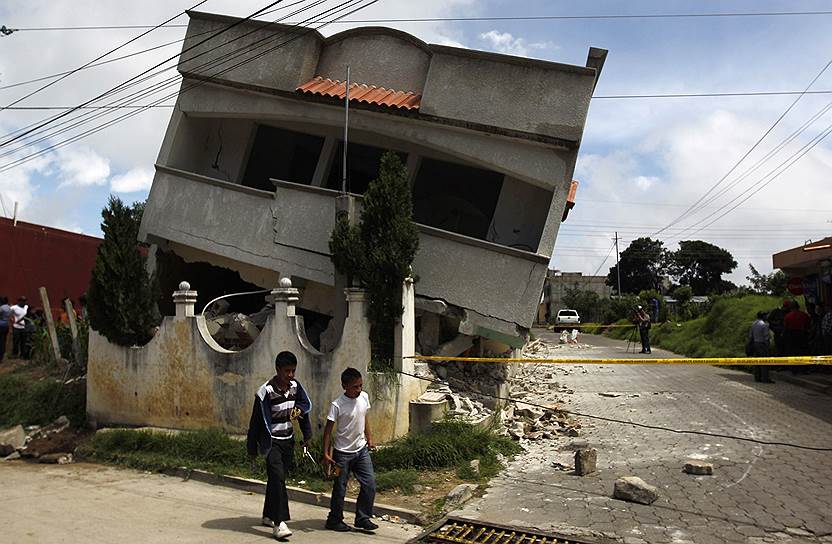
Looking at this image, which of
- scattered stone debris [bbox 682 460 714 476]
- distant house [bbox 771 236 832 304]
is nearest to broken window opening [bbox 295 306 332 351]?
scattered stone debris [bbox 682 460 714 476]

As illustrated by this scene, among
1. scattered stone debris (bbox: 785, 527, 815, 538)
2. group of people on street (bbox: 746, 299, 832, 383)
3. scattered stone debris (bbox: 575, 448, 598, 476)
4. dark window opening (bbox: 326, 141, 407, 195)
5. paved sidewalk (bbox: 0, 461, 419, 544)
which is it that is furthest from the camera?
group of people on street (bbox: 746, 299, 832, 383)

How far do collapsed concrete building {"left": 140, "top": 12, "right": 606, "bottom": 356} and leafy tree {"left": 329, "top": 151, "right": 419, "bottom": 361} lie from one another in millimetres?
1053

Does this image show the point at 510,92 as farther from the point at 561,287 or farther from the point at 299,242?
the point at 561,287

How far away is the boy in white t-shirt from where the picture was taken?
5.99 meters

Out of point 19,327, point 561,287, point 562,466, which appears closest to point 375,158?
point 562,466

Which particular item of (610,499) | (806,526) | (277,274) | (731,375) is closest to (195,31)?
(277,274)

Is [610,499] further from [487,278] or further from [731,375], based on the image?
[731,375]

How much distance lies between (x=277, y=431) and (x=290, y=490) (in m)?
1.71

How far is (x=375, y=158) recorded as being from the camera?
1327 cm

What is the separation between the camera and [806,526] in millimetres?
5598

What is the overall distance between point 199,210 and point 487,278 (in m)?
5.42

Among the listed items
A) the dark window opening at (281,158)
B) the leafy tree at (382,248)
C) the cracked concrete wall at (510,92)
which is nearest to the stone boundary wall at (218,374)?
the leafy tree at (382,248)

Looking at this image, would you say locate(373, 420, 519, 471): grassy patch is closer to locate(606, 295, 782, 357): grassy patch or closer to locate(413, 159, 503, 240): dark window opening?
locate(413, 159, 503, 240): dark window opening

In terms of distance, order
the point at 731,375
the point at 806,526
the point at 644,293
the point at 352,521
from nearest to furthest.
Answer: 1. the point at 806,526
2. the point at 352,521
3. the point at 731,375
4. the point at 644,293
